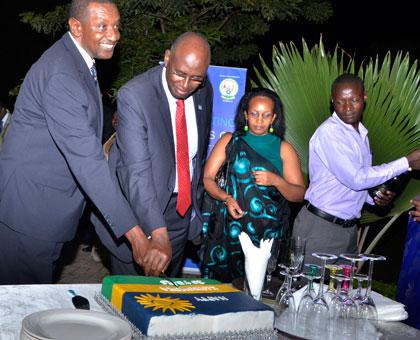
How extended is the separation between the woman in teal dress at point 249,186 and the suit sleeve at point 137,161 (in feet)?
2.30

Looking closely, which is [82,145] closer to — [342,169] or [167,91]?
[167,91]

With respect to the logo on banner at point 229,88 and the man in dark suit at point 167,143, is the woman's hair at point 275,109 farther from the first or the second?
the logo on banner at point 229,88

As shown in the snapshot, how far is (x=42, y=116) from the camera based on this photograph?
9.01 ft

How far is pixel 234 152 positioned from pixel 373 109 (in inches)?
50.3

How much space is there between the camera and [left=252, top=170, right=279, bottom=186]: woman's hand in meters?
3.48

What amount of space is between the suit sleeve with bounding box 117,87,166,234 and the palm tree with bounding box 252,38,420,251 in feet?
5.37

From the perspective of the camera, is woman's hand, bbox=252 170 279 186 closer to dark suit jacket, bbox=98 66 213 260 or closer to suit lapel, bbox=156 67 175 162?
dark suit jacket, bbox=98 66 213 260

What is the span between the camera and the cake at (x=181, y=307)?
1.50 m

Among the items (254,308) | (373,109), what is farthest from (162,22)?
(254,308)

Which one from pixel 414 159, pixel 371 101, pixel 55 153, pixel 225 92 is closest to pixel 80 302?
pixel 55 153

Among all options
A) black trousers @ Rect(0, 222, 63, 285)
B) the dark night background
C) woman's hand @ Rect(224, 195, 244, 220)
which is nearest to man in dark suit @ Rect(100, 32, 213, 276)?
woman's hand @ Rect(224, 195, 244, 220)

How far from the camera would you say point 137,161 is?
2.86 metres

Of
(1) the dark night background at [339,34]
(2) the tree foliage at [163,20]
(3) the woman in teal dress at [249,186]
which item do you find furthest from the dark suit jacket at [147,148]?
(1) the dark night background at [339,34]

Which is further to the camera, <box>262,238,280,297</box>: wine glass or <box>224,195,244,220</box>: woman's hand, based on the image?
<box>224,195,244,220</box>: woman's hand
